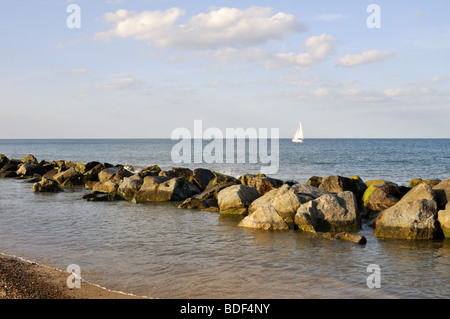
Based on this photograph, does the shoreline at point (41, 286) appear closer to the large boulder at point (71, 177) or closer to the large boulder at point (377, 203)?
the large boulder at point (377, 203)

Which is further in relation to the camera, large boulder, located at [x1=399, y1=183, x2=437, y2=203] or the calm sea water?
large boulder, located at [x1=399, y1=183, x2=437, y2=203]

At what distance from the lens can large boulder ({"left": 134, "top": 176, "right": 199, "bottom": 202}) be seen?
79.1 feet

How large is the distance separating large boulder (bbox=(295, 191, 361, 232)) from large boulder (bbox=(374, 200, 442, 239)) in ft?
4.08

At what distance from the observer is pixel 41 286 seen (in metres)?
8.95

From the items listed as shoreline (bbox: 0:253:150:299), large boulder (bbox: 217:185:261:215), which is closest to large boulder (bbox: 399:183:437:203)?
large boulder (bbox: 217:185:261:215)

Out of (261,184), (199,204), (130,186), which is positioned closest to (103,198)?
(130,186)

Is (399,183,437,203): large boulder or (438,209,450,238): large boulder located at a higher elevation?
(399,183,437,203): large boulder

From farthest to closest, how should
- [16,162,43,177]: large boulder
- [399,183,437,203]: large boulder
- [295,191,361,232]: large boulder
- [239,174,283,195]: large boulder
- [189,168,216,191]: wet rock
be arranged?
[16,162,43,177]: large boulder
[189,168,216,191]: wet rock
[239,174,283,195]: large boulder
[295,191,361,232]: large boulder
[399,183,437,203]: large boulder

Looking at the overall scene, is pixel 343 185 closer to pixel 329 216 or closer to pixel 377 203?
pixel 377 203

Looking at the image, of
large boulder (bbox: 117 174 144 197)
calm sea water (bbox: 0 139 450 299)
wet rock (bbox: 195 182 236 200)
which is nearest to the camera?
calm sea water (bbox: 0 139 450 299)

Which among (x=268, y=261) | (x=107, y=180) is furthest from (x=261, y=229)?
(x=107, y=180)

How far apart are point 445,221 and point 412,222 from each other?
1.20 meters

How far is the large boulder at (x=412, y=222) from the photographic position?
559 inches

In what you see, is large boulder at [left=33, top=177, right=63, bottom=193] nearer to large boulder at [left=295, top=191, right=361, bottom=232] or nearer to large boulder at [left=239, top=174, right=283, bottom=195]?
large boulder at [left=239, top=174, right=283, bottom=195]
